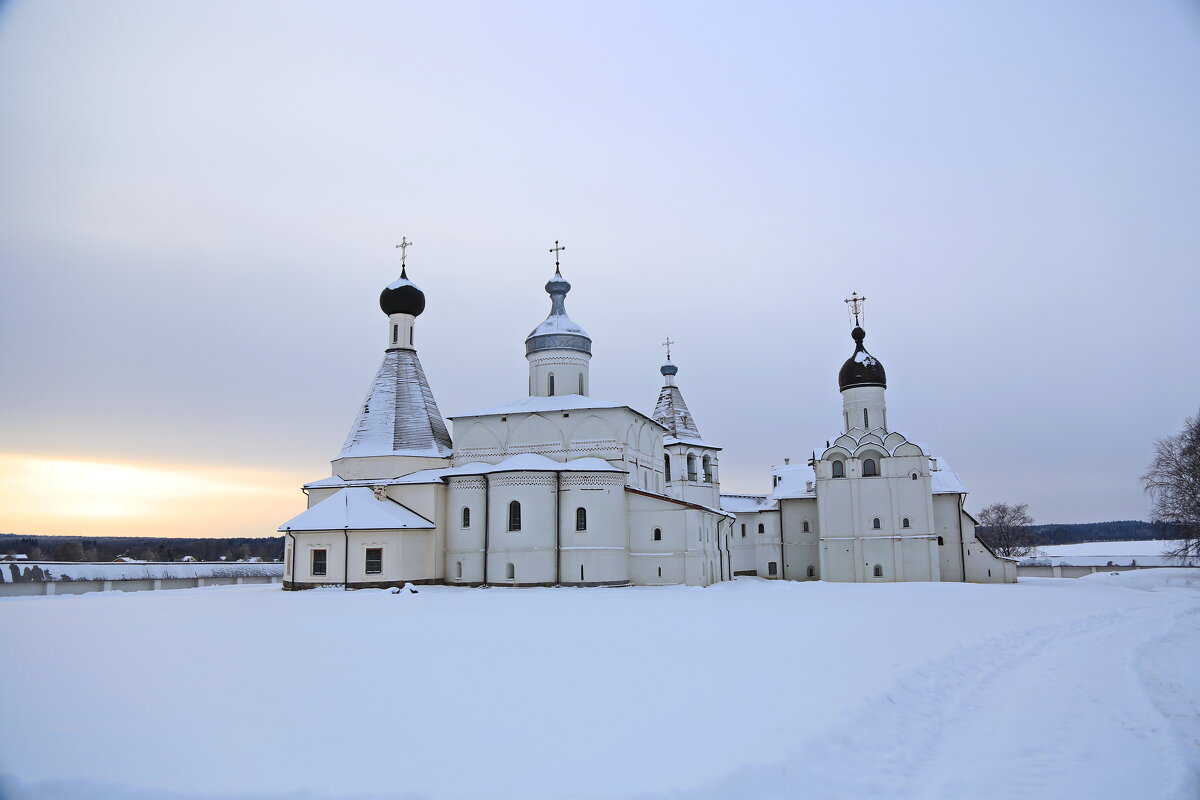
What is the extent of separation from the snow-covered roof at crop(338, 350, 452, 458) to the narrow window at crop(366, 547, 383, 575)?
154 inches

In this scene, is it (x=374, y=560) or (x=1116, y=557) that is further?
(x=1116, y=557)

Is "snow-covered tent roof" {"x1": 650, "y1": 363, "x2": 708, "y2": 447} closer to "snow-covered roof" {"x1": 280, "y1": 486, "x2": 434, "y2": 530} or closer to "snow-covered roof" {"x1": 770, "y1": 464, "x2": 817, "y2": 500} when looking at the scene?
"snow-covered roof" {"x1": 770, "y1": 464, "x2": 817, "y2": 500}

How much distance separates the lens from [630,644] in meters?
11.9

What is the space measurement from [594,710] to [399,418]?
24.5 metres

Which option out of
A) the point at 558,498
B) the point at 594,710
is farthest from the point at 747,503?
the point at 594,710

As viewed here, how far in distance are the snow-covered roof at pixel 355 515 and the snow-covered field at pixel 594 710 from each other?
1184 cm

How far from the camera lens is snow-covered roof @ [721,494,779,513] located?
40.4 metres

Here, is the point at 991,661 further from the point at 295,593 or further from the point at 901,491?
the point at 901,491

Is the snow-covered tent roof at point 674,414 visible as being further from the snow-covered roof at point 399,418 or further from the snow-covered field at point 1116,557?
the snow-covered field at point 1116,557

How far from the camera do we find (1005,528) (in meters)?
57.4

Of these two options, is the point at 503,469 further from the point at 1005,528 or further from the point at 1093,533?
the point at 1093,533

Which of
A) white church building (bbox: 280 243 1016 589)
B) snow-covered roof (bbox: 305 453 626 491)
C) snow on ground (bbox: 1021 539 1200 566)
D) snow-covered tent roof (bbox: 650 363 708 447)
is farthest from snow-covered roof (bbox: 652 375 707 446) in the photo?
snow on ground (bbox: 1021 539 1200 566)

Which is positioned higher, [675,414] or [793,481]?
[675,414]

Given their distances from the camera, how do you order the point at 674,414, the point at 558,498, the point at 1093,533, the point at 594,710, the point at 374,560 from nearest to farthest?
the point at 594,710 → the point at 374,560 → the point at 558,498 → the point at 674,414 → the point at 1093,533
